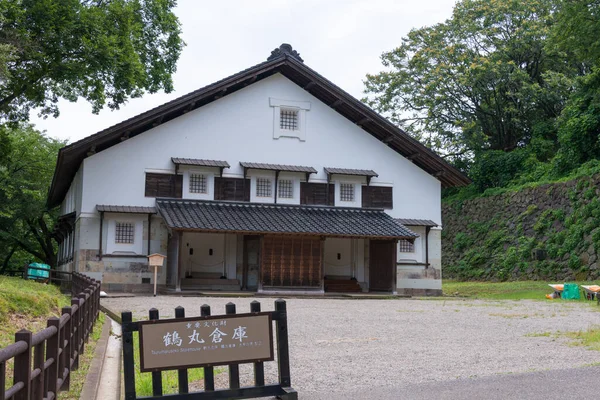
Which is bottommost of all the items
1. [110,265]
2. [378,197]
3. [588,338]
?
[588,338]

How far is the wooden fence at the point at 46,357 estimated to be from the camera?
451 centimetres

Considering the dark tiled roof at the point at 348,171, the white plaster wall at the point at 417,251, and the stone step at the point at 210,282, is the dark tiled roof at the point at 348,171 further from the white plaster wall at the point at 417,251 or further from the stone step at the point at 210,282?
the stone step at the point at 210,282

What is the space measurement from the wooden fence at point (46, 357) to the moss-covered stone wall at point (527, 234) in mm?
23586

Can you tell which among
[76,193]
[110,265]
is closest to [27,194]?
[76,193]

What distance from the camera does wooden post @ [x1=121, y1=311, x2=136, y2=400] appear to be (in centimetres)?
621

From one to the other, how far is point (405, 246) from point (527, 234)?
8201 mm

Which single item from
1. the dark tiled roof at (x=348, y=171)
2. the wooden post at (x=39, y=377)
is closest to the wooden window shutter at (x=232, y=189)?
the dark tiled roof at (x=348, y=171)

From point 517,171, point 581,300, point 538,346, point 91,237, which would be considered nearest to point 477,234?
point 517,171

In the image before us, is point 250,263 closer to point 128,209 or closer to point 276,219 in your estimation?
point 276,219

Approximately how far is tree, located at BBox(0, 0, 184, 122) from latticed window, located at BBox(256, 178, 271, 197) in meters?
5.53

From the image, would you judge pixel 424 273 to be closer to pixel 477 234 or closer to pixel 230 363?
pixel 477 234

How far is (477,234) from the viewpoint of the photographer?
37.6 m

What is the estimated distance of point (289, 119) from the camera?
2772 centimetres

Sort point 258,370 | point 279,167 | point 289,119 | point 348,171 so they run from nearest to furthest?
point 258,370 < point 279,167 < point 348,171 < point 289,119
